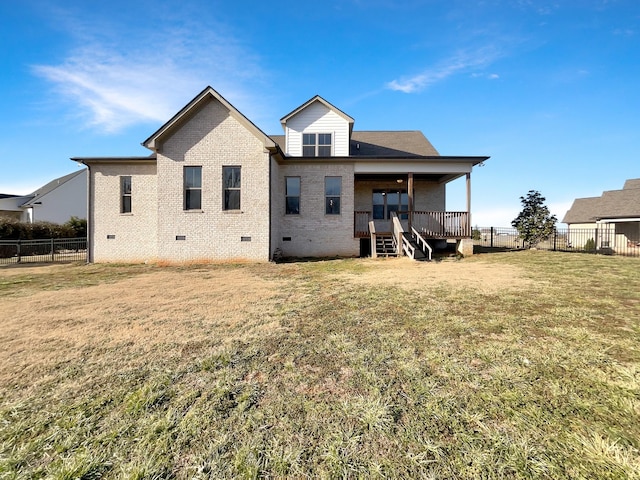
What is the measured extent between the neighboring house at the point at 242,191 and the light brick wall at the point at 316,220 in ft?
0.16

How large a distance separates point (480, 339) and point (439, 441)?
227 cm

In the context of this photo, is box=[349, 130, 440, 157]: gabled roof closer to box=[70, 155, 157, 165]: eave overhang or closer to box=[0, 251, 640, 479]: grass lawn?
box=[70, 155, 157, 165]: eave overhang

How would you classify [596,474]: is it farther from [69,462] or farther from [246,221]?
[246,221]

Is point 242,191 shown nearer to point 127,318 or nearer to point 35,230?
point 127,318

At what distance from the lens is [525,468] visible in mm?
1892

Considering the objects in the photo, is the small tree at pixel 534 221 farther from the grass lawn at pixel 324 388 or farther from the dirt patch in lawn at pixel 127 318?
the dirt patch in lawn at pixel 127 318

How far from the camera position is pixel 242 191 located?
12258mm

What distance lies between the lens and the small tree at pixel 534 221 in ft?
57.3

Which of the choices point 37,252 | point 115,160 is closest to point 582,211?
point 115,160

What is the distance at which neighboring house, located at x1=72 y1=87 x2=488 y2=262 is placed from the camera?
40.0ft

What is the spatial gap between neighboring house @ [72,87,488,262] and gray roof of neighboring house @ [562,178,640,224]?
17.5m

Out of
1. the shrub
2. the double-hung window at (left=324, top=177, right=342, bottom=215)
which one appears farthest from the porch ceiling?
the shrub

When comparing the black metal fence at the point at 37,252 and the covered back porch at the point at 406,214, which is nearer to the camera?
the covered back porch at the point at 406,214

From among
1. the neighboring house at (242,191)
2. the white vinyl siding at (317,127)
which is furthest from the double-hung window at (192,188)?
the white vinyl siding at (317,127)
